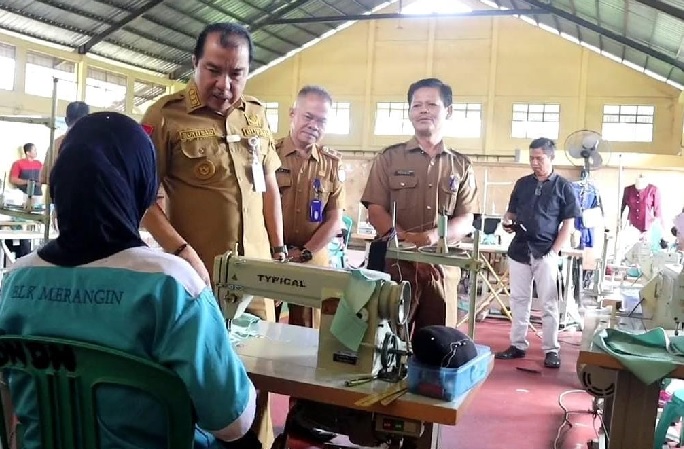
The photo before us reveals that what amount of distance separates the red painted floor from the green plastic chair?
61.7 inches

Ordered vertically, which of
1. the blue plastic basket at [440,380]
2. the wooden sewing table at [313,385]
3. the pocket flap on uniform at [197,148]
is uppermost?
the pocket flap on uniform at [197,148]

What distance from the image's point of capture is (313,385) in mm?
1520

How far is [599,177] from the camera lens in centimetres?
1159

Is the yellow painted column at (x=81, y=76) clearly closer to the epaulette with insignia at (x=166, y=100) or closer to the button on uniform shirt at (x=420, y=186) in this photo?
the button on uniform shirt at (x=420, y=186)

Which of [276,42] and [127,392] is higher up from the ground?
[276,42]

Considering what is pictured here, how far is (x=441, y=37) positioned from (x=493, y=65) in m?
1.32

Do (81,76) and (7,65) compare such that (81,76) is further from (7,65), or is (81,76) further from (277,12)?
(277,12)

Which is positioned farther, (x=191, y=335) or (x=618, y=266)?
(x=618, y=266)

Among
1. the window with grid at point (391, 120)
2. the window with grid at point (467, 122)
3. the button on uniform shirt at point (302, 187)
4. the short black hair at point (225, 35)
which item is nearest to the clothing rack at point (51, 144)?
the short black hair at point (225, 35)

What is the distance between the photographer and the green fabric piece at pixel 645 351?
1.86m

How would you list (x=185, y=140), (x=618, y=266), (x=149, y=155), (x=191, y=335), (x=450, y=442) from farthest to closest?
(x=618, y=266) < (x=450, y=442) < (x=185, y=140) < (x=149, y=155) < (x=191, y=335)

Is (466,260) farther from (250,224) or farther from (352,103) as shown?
(352,103)

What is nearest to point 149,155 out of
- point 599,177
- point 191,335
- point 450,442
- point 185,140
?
point 191,335

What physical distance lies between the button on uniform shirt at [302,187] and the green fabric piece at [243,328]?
39.5 inches
